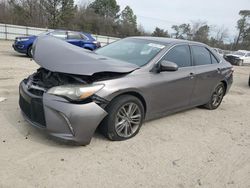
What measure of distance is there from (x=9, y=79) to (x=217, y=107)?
5442 millimetres

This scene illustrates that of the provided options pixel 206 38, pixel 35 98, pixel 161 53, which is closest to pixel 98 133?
pixel 35 98

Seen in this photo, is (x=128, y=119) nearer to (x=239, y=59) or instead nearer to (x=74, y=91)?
(x=74, y=91)

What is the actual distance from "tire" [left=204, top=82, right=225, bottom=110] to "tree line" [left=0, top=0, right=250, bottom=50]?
2606 cm

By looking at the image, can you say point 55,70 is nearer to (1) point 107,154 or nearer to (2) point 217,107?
(1) point 107,154

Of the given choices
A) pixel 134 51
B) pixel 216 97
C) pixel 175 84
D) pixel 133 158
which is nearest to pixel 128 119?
pixel 133 158

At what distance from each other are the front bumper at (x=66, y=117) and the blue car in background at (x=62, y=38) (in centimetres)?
909

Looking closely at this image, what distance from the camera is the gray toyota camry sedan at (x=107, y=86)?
336cm

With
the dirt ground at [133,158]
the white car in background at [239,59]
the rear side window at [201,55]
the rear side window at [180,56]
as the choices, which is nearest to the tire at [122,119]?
the dirt ground at [133,158]

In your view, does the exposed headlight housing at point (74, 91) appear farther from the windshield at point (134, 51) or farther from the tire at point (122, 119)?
the windshield at point (134, 51)

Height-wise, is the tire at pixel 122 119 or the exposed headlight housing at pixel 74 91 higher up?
the exposed headlight housing at pixel 74 91

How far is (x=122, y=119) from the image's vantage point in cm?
388

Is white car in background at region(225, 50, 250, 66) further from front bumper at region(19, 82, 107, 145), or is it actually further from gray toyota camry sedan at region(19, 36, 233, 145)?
front bumper at region(19, 82, 107, 145)

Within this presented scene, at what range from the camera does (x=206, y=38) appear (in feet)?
176

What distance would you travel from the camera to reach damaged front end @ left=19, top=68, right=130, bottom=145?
331cm
